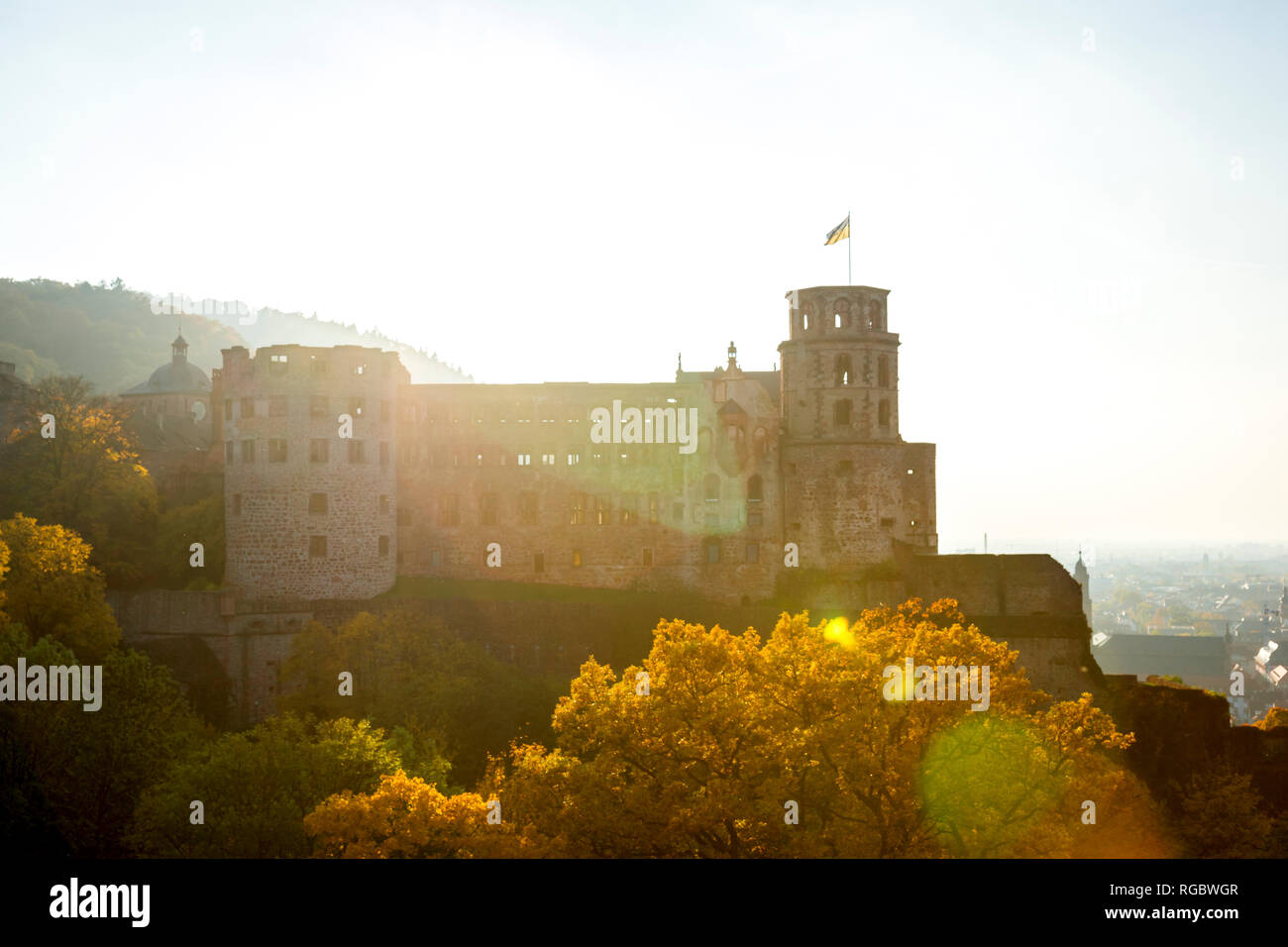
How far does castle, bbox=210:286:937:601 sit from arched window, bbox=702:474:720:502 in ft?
0.27

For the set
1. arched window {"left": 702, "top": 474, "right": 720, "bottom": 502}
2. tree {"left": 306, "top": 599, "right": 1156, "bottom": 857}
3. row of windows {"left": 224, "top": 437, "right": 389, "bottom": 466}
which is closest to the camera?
tree {"left": 306, "top": 599, "right": 1156, "bottom": 857}

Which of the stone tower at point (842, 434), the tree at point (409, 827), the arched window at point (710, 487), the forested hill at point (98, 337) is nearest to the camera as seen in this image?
the tree at point (409, 827)

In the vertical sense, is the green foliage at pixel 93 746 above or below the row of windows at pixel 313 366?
below

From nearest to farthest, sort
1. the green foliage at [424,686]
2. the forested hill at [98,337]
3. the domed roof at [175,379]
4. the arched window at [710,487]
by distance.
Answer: the green foliage at [424,686] → the arched window at [710,487] → the domed roof at [175,379] → the forested hill at [98,337]

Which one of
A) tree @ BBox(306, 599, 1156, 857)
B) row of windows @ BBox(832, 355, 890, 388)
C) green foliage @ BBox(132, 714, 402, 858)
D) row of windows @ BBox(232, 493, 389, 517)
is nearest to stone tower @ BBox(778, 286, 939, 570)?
row of windows @ BBox(832, 355, 890, 388)

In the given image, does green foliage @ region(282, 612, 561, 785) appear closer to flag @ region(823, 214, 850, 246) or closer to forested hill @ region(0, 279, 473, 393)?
flag @ region(823, 214, 850, 246)

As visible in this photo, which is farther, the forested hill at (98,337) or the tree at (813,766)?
the forested hill at (98,337)

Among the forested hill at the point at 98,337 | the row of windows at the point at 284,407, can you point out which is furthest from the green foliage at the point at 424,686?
the forested hill at the point at 98,337

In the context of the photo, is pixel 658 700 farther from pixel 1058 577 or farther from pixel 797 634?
pixel 1058 577

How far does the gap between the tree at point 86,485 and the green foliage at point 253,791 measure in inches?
855

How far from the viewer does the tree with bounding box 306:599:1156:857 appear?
26.4 meters

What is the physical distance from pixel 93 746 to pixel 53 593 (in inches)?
368

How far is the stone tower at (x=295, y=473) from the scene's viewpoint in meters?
53.7

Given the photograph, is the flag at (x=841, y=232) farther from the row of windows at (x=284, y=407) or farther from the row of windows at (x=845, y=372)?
the row of windows at (x=284, y=407)
